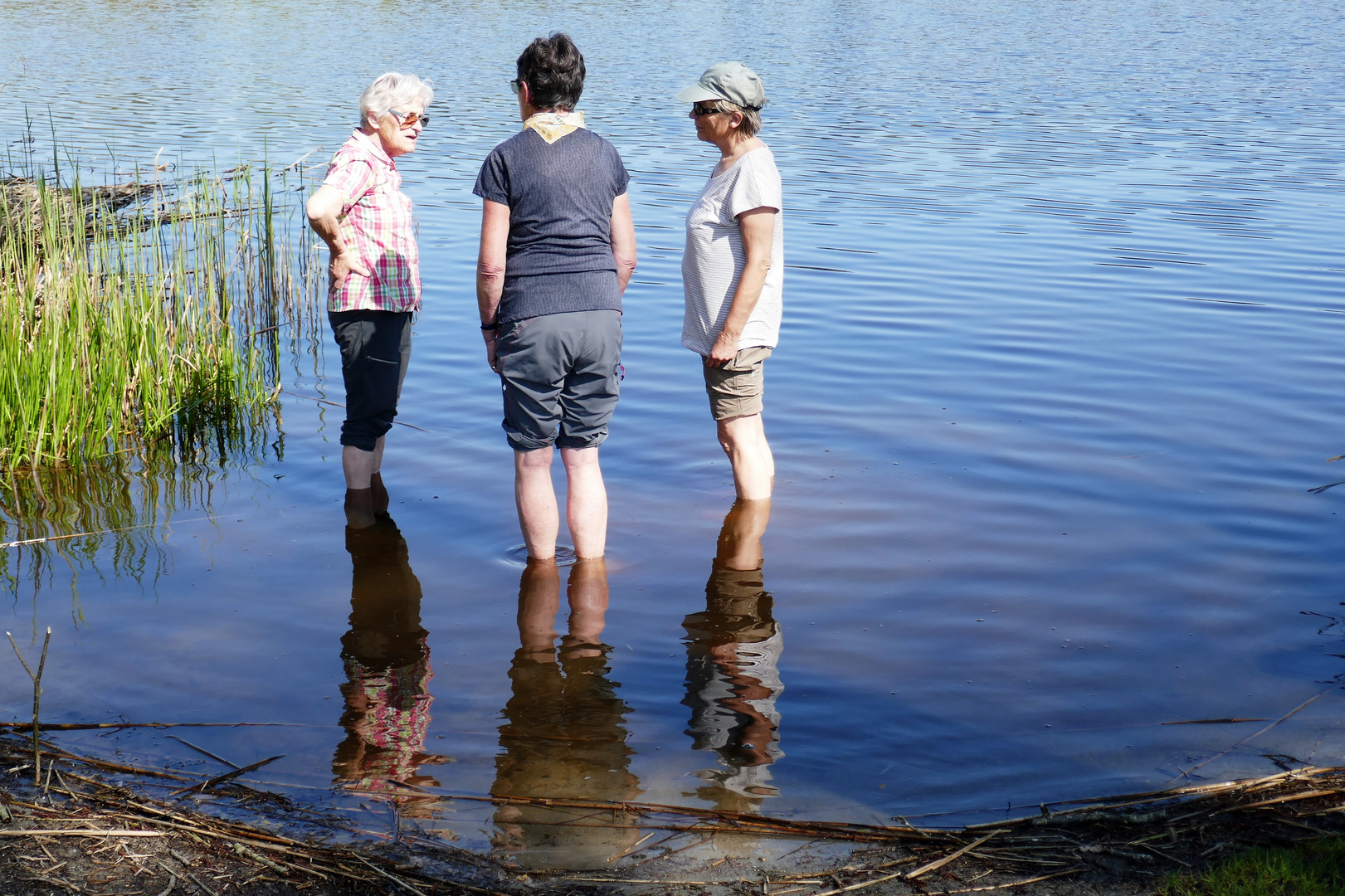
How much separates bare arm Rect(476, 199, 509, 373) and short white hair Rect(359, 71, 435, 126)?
74 centimetres

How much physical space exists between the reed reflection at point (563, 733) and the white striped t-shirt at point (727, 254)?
3.40ft

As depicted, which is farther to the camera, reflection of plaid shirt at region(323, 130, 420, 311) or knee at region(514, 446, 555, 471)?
reflection of plaid shirt at region(323, 130, 420, 311)

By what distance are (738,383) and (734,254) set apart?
0.52m

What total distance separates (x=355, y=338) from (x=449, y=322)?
3.74 meters

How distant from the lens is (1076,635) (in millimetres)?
Result: 4160

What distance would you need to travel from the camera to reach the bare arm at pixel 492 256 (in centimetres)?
399

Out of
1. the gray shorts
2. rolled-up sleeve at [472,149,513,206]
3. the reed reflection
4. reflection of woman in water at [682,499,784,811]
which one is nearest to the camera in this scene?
the reed reflection

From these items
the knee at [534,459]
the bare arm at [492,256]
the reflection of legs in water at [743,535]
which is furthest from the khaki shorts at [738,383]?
the bare arm at [492,256]

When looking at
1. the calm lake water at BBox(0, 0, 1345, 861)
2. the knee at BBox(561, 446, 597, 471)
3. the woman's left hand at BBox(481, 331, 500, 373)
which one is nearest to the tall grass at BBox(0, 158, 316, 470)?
the calm lake water at BBox(0, 0, 1345, 861)

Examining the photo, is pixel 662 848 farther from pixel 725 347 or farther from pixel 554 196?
pixel 725 347

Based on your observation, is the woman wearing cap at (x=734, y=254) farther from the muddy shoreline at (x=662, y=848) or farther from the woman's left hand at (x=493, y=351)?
the muddy shoreline at (x=662, y=848)

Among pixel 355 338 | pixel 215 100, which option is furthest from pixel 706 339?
pixel 215 100

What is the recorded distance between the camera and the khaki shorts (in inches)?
190

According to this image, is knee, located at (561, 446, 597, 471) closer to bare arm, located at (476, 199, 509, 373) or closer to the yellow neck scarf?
bare arm, located at (476, 199, 509, 373)
